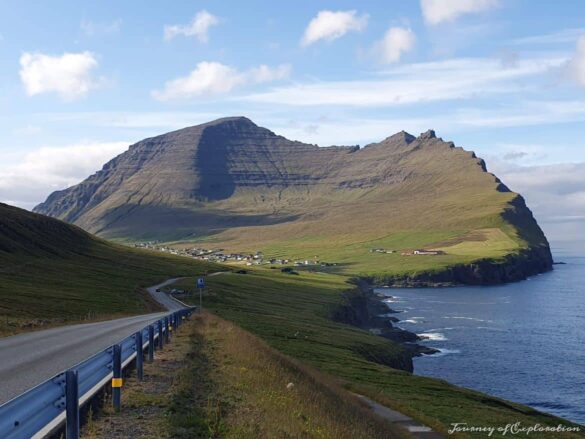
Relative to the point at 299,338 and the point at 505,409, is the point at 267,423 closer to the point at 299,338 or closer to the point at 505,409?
the point at 505,409

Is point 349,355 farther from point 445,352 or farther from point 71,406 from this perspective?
point 71,406

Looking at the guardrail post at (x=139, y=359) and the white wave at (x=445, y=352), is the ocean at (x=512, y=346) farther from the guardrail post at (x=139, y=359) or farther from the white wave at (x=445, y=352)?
the guardrail post at (x=139, y=359)

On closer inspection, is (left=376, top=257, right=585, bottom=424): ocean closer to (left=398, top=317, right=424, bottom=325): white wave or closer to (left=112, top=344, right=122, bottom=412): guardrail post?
(left=398, top=317, right=424, bottom=325): white wave

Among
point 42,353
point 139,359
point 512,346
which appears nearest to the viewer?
point 139,359

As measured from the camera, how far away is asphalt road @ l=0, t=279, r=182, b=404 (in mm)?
19453

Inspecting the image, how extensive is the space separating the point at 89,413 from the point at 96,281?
102 m

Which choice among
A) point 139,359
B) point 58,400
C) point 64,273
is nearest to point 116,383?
point 58,400

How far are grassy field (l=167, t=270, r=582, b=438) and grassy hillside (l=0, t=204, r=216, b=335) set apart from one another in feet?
45.9

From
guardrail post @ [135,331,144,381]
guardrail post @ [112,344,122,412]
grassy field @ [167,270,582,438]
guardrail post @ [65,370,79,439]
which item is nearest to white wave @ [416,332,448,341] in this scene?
grassy field @ [167,270,582,438]

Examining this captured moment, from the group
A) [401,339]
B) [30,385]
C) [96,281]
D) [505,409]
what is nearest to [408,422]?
[30,385]

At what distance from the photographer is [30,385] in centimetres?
Answer: 1869

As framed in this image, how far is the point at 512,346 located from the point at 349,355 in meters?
50.6

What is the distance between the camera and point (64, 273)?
375ft

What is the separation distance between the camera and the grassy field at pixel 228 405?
14.9 m
